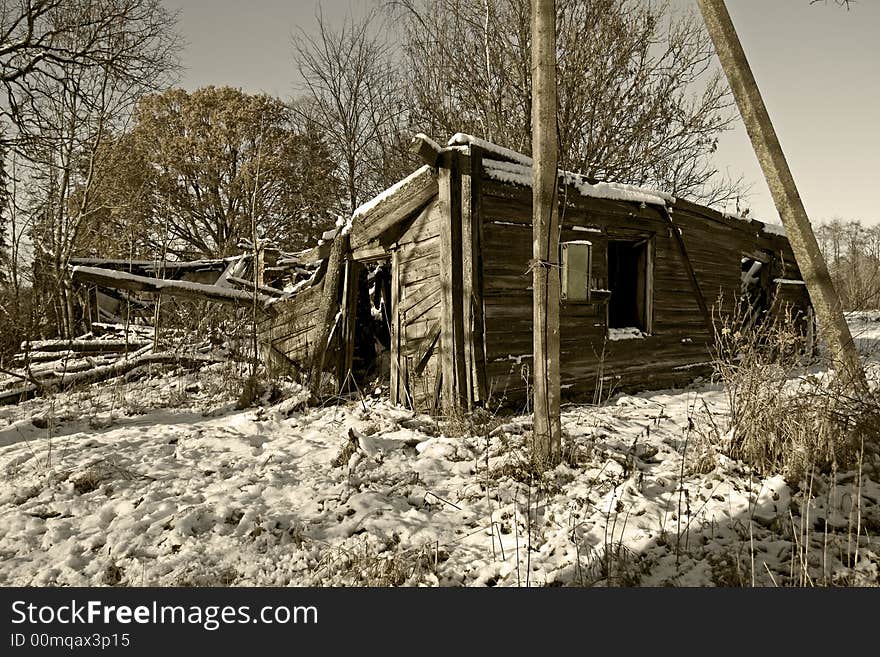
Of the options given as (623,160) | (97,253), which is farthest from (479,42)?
(97,253)

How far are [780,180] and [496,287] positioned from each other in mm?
3261

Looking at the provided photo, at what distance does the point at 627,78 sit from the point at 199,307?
44.8ft

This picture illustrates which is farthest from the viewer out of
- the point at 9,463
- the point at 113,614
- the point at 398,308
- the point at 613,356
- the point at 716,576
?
the point at 613,356

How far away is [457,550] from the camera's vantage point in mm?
3217

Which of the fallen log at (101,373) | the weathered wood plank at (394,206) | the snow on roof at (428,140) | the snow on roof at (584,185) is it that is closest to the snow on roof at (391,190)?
the weathered wood plank at (394,206)

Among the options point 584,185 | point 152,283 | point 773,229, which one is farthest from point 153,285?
point 773,229

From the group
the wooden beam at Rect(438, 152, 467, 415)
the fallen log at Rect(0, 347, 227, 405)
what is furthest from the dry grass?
the fallen log at Rect(0, 347, 227, 405)

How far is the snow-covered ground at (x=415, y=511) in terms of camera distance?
2934 mm

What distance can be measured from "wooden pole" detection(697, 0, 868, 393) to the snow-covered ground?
0.46m

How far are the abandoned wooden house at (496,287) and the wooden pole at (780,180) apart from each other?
46.0 inches

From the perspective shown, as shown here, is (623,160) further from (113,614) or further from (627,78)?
(113,614)

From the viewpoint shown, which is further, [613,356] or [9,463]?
[613,356]

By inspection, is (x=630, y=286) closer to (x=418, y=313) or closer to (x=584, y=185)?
(x=584, y=185)

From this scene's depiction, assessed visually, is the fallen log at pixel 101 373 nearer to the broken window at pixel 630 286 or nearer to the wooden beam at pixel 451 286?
the wooden beam at pixel 451 286
